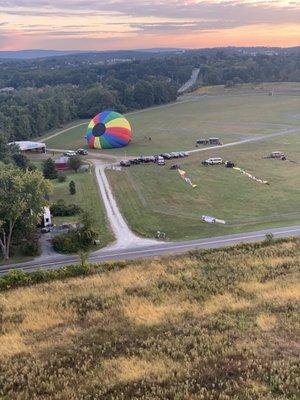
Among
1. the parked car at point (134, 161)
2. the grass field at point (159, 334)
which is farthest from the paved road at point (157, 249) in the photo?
the parked car at point (134, 161)

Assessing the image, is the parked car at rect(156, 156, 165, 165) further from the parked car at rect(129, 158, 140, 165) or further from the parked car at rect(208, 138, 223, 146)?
the parked car at rect(208, 138, 223, 146)

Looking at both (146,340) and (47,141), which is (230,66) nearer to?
(47,141)

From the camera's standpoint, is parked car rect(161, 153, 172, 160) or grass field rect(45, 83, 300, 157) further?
grass field rect(45, 83, 300, 157)

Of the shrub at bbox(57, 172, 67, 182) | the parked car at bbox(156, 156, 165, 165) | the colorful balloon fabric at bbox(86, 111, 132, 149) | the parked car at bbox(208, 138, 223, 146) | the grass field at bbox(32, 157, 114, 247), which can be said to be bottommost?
the grass field at bbox(32, 157, 114, 247)

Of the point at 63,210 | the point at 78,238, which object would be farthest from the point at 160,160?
the point at 78,238

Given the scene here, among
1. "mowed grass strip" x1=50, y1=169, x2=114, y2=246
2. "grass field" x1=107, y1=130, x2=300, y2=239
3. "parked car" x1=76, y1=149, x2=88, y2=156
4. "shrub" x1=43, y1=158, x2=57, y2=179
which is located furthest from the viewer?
"parked car" x1=76, y1=149, x2=88, y2=156

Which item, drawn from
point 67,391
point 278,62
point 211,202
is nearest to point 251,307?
point 67,391

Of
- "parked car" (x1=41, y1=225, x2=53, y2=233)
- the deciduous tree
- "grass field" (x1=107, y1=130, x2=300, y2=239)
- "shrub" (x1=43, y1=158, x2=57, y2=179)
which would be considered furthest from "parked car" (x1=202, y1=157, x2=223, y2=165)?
the deciduous tree

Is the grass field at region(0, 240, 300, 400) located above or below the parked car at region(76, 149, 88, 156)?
above
